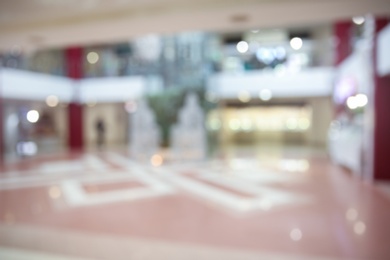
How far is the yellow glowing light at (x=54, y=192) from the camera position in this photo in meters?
5.92

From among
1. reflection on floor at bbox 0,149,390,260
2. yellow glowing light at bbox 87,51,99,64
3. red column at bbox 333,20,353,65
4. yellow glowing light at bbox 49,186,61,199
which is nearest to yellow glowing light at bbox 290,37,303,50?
red column at bbox 333,20,353,65

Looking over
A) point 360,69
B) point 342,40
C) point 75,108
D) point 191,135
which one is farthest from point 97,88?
point 360,69

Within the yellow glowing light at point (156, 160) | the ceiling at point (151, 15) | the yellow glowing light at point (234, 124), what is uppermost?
the ceiling at point (151, 15)

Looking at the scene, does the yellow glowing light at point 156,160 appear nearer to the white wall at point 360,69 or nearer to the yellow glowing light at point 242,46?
the white wall at point 360,69

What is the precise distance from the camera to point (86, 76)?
56.3 feet

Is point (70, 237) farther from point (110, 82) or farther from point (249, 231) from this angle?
point (110, 82)

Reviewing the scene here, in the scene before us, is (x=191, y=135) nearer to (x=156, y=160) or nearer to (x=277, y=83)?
(x=156, y=160)

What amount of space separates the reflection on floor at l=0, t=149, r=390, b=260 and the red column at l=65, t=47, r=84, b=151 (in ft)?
28.4

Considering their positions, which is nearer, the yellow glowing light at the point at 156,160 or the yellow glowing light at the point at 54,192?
the yellow glowing light at the point at 54,192

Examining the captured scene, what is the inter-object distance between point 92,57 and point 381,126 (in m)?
15.0

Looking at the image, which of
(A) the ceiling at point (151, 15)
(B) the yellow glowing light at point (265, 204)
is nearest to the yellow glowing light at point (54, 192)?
(A) the ceiling at point (151, 15)

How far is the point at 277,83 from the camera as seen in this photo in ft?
51.9

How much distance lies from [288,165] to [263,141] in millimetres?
11346

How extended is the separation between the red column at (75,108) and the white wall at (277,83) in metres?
6.54
